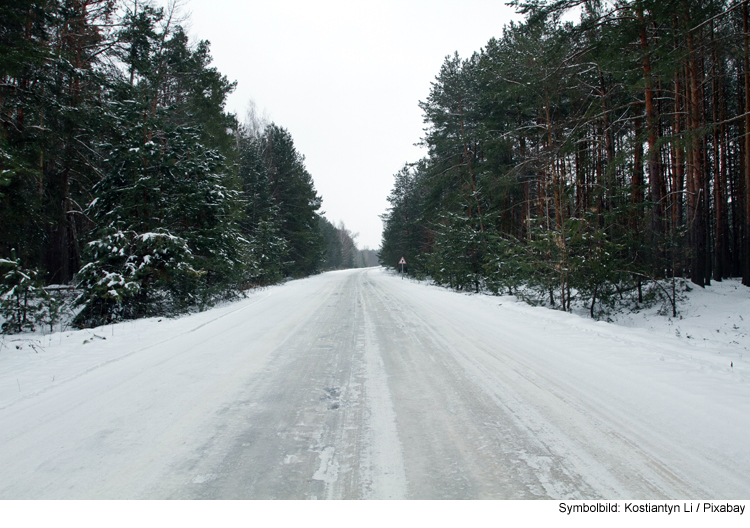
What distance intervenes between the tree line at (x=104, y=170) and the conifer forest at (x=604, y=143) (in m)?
10.2

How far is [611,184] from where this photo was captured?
9953mm

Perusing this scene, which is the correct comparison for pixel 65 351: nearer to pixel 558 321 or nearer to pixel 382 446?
pixel 382 446

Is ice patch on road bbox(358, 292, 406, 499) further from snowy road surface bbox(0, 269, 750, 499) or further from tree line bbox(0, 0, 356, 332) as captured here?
tree line bbox(0, 0, 356, 332)

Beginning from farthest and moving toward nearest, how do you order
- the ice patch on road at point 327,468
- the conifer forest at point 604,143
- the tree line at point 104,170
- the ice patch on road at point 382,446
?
the conifer forest at point 604,143, the tree line at point 104,170, the ice patch on road at point 327,468, the ice patch on road at point 382,446

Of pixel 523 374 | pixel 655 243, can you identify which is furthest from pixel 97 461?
pixel 655 243

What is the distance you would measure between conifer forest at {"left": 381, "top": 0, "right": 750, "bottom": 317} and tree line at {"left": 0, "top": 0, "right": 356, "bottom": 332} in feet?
33.3

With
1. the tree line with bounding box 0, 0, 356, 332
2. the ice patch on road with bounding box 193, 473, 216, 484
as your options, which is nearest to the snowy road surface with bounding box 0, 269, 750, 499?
the ice patch on road with bounding box 193, 473, 216, 484

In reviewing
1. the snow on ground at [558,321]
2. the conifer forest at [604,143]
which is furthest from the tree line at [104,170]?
the conifer forest at [604,143]

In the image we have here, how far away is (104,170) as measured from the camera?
1393 cm

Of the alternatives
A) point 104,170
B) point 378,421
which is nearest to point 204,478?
point 378,421

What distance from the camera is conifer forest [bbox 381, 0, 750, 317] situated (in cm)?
859

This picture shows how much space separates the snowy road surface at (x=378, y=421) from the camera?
7.09ft

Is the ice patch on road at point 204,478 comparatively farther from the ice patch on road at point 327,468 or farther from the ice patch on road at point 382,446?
the ice patch on road at point 382,446

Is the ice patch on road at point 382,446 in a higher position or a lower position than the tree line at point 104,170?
lower
